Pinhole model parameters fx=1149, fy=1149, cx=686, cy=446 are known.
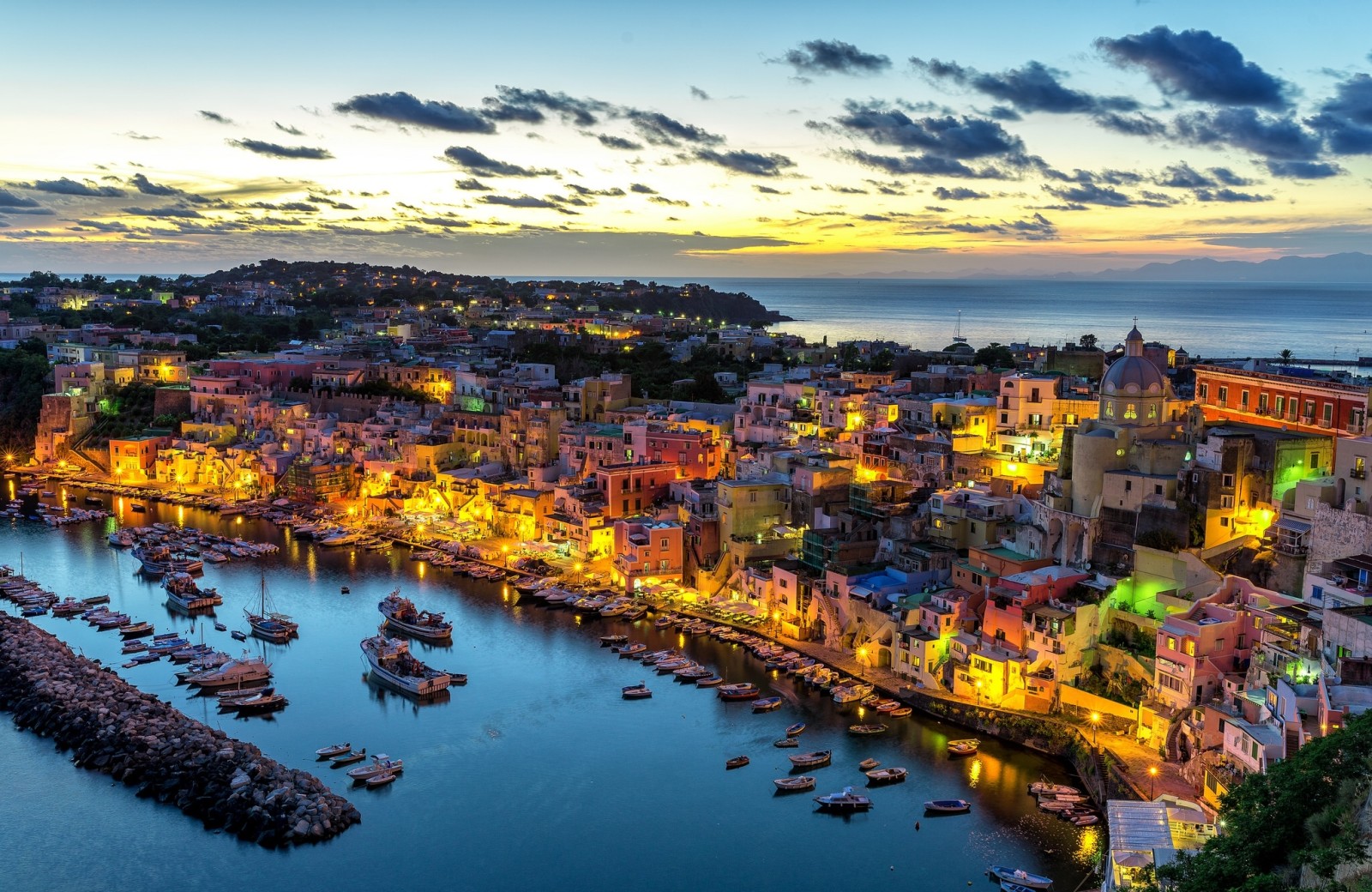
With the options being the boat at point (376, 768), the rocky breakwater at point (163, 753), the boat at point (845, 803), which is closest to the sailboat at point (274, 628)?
the rocky breakwater at point (163, 753)

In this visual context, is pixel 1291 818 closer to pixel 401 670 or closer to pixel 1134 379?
pixel 1134 379

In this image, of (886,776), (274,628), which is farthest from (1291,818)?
(274,628)

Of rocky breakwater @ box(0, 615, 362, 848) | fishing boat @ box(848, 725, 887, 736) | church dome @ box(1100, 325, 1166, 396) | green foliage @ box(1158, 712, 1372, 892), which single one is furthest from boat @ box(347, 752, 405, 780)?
church dome @ box(1100, 325, 1166, 396)

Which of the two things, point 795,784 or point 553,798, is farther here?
point 553,798

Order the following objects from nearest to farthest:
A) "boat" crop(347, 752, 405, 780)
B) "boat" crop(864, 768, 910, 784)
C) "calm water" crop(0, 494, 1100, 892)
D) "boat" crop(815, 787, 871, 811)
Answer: "calm water" crop(0, 494, 1100, 892) → "boat" crop(815, 787, 871, 811) → "boat" crop(864, 768, 910, 784) → "boat" crop(347, 752, 405, 780)

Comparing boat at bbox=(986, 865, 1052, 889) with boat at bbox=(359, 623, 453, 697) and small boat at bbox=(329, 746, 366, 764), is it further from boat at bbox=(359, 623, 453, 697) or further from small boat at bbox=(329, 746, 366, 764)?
boat at bbox=(359, 623, 453, 697)

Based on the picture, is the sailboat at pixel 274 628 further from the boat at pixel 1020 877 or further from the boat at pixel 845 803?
the boat at pixel 1020 877
